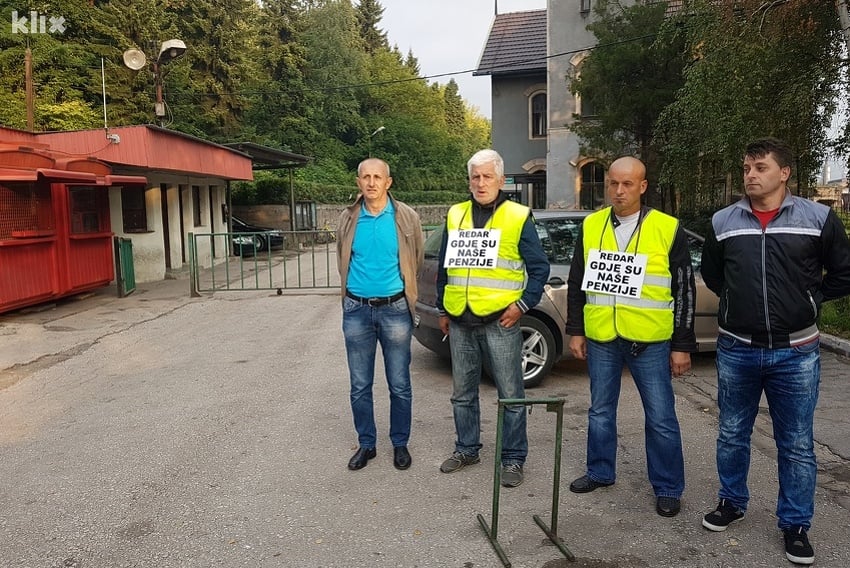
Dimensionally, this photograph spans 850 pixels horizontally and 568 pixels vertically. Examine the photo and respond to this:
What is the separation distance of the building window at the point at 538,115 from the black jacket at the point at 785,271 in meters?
25.2

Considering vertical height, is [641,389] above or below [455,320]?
below

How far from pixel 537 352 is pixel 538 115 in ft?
75.5

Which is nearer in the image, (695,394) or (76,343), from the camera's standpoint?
(695,394)

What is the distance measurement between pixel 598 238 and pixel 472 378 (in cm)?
115

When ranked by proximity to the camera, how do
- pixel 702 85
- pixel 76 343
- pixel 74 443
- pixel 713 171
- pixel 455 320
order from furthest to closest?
pixel 713 171 → pixel 702 85 → pixel 76 343 → pixel 74 443 → pixel 455 320

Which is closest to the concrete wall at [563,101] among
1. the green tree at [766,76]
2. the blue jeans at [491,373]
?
the green tree at [766,76]

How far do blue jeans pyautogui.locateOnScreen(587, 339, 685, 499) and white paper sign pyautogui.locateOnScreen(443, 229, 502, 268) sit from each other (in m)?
0.76

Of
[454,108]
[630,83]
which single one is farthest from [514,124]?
[454,108]

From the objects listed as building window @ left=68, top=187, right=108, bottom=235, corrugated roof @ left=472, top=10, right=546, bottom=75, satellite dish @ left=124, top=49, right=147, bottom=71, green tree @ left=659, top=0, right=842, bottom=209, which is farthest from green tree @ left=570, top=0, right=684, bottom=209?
building window @ left=68, top=187, right=108, bottom=235

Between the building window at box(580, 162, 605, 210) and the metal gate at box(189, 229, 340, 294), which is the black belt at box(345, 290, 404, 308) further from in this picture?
the building window at box(580, 162, 605, 210)

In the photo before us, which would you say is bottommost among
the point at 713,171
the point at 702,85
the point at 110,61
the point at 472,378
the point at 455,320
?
the point at 472,378

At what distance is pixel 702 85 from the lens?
11.3 meters

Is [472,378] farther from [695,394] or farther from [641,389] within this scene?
[695,394]

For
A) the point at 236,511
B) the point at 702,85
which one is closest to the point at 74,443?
the point at 236,511
